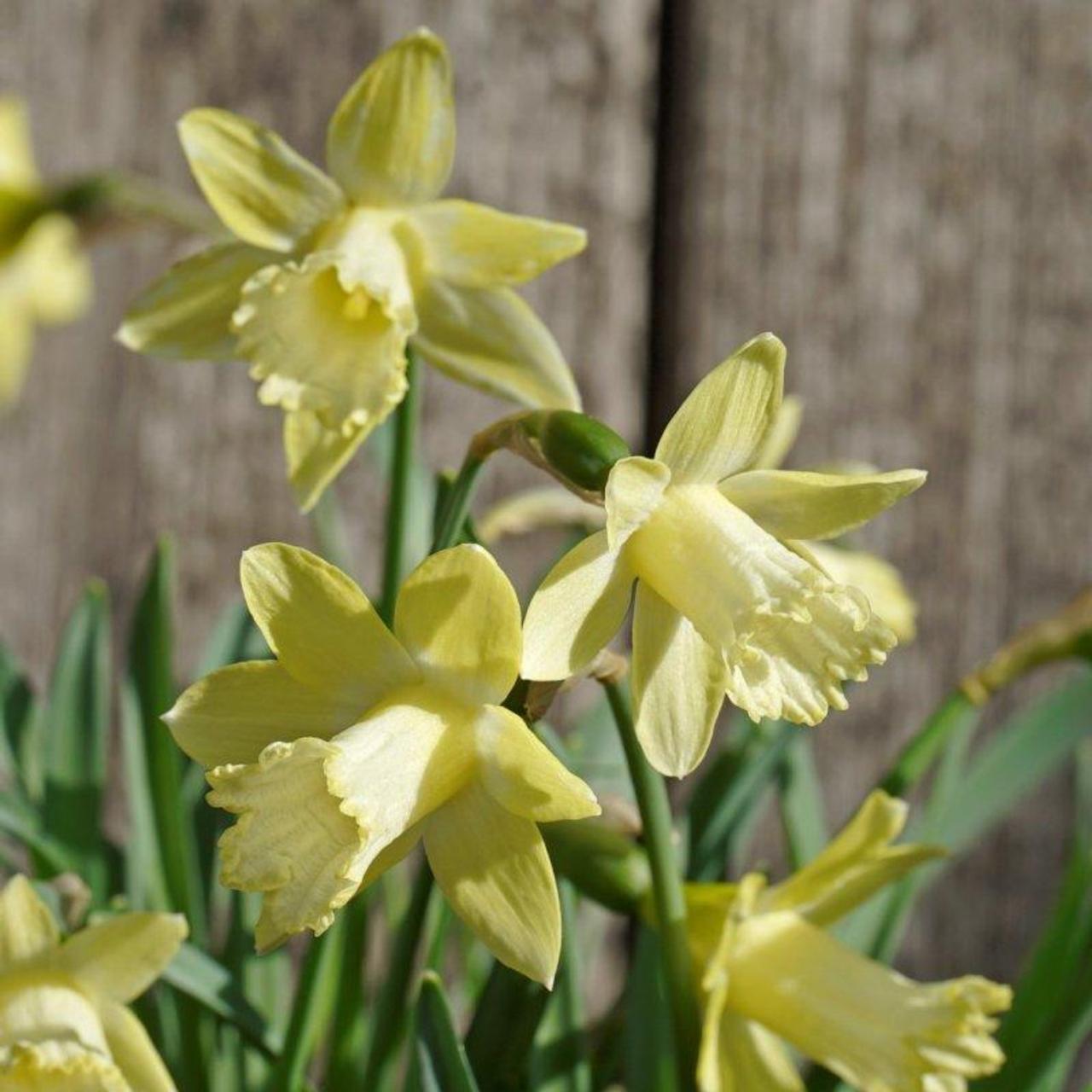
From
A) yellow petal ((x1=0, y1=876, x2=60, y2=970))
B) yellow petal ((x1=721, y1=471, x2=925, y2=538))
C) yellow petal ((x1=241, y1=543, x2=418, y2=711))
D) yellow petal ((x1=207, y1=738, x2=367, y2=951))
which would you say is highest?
yellow petal ((x1=721, y1=471, x2=925, y2=538))

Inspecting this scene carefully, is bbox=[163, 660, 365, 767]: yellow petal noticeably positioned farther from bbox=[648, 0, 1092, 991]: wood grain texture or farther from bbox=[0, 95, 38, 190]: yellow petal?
bbox=[648, 0, 1092, 991]: wood grain texture

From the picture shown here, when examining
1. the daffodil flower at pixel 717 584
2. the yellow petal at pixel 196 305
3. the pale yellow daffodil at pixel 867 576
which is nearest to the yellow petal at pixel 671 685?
the daffodil flower at pixel 717 584

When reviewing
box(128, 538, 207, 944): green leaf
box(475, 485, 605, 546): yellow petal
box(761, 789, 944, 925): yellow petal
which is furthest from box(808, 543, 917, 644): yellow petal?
box(128, 538, 207, 944): green leaf

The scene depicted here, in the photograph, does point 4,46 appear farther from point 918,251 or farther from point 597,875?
point 597,875

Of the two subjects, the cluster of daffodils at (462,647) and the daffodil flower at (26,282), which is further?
the daffodil flower at (26,282)

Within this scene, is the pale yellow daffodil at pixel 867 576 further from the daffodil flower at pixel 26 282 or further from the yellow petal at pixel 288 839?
the daffodil flower at pixel 26 282

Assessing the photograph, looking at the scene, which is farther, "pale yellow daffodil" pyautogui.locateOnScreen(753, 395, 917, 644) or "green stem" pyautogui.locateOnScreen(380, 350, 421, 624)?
"pale yellow daffodil" pyautogui.locateOnScreen(753, 395, 917, 644)

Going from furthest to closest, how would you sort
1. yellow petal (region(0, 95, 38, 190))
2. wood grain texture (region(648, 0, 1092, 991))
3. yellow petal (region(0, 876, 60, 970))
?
wood grain texture (region(648, 0, 1092, 991))
yellow petal (region(0, 95, 38, 190))
yellow petal (region(0, 876, 60, 970))

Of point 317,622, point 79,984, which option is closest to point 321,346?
point 317,622

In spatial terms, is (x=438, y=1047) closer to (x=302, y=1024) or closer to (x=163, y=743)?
(x=302, y=1024)
